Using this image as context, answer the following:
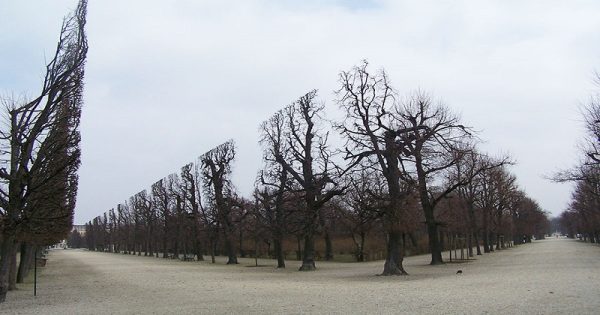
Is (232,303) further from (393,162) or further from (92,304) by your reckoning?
(393,162)

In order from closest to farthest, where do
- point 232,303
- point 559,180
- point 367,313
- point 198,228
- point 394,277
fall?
point 367,313 → point 232,303 → point 394,277 → point 559,180 → point 198,228

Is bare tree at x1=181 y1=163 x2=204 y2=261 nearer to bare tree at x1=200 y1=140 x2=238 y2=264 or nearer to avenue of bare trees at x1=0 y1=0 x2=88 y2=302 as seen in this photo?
bare tree at x1=200 y1=140 x2=238 y2=264

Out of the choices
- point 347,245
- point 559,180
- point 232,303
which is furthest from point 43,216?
point 347,245

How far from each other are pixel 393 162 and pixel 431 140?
169 inches

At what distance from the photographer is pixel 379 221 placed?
31.3m

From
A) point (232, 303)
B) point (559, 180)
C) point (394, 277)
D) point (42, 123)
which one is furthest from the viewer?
Result: point (559, 180)

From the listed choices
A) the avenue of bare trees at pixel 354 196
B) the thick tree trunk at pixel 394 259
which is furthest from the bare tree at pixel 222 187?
the thick tree trunk at pixel 394 259

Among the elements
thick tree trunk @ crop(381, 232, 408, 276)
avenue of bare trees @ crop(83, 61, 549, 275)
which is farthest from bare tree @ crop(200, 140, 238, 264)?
thick tree trunk @ crop(381, 232, 408, 276)

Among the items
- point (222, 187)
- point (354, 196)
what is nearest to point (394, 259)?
→ point (354, 196)

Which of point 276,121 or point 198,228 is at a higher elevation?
point 276,121

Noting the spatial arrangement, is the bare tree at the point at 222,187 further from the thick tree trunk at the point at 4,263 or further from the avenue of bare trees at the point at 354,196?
the thick tree trunk at the point at 4,263

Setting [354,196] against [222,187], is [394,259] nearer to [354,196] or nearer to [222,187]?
[354,196]

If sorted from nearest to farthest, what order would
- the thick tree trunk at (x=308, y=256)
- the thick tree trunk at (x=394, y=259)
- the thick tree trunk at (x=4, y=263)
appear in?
the thick tree trunk at (x=4, y=263) → the thick tree trunk at (x=394, y=259) → the thick tree trunk at (x=308, y=256)

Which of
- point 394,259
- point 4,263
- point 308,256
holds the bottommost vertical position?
point 308,256
